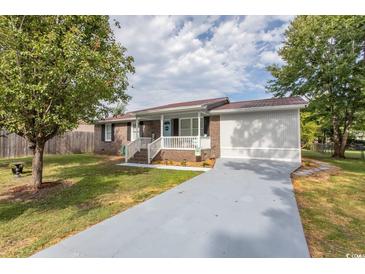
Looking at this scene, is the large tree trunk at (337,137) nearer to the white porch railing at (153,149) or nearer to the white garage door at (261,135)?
the white garage door at (261,135)

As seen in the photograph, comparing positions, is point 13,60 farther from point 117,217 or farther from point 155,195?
point 155,195

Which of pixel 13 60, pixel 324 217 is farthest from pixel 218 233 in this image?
pixel 13 60

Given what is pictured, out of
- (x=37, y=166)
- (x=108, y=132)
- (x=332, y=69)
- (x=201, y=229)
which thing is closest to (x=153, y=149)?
(x=37, y=166)

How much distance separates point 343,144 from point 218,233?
17014mm

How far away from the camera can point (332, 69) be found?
1412 cm

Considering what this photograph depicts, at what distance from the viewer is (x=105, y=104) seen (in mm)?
8016

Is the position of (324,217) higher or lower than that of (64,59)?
lower

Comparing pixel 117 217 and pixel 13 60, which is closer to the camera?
pixel 117 217

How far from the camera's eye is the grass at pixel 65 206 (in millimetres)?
3367

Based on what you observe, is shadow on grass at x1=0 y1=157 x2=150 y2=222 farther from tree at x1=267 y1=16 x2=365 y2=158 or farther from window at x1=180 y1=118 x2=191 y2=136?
tree at x1=267 y1=16 x2=365 y2=158

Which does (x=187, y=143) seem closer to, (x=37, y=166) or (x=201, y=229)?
(x=37, y=166)

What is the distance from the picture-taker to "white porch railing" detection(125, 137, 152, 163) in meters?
13.0

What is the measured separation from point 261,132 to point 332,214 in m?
7.20

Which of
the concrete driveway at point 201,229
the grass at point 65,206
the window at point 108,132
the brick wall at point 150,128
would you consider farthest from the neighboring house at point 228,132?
the concrete driveway at point 201,229
